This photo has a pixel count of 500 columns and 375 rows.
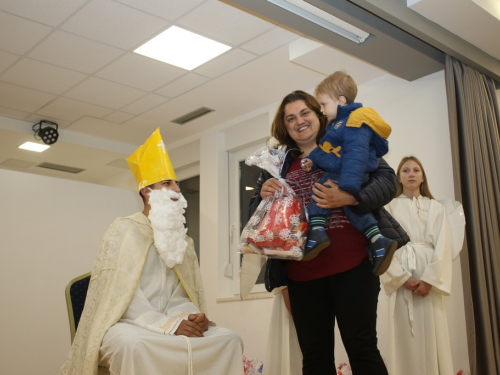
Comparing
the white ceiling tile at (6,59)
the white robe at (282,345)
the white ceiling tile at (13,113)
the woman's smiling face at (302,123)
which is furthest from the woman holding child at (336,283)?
the white ceiling tile at (13,113)

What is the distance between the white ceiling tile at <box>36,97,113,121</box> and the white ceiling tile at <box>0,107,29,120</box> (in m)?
0.17

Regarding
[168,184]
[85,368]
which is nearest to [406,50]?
[168,184]

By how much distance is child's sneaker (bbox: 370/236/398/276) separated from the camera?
5.69 ft

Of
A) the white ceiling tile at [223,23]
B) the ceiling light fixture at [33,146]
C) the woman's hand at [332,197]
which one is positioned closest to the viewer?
the woman's hand at [332,197]

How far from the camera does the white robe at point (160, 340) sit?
7.27ft

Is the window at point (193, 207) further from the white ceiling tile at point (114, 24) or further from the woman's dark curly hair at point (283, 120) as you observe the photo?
the woman's dark curly hair at point (283, 120)

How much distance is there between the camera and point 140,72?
461 cm

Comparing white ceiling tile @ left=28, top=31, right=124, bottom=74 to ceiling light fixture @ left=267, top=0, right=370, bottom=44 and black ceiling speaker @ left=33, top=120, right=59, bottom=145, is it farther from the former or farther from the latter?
ceiling light fixture @ left=267, top=0, right=370, bottom=44

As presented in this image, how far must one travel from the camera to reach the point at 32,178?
510cm

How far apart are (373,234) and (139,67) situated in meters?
3.23

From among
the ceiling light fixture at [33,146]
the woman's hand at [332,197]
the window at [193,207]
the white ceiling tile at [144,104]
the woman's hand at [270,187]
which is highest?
the white ceiling tile at [144,104]

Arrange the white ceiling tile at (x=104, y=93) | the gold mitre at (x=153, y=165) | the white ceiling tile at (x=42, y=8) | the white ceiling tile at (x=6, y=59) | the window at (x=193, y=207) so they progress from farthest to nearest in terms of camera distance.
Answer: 1. the window at (x=193, y=207)
2. the white ceiling tile at (x=104, y=93)
3. the white ceiling tile at (x=6, y=59)
4. the white ceiling tile at (x=42, y=8)
5. the gold mitre at (x=153, y=165)

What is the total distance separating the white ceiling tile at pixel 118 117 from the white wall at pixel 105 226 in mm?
719

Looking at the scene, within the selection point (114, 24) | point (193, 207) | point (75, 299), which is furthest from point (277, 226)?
point (193, 207)
